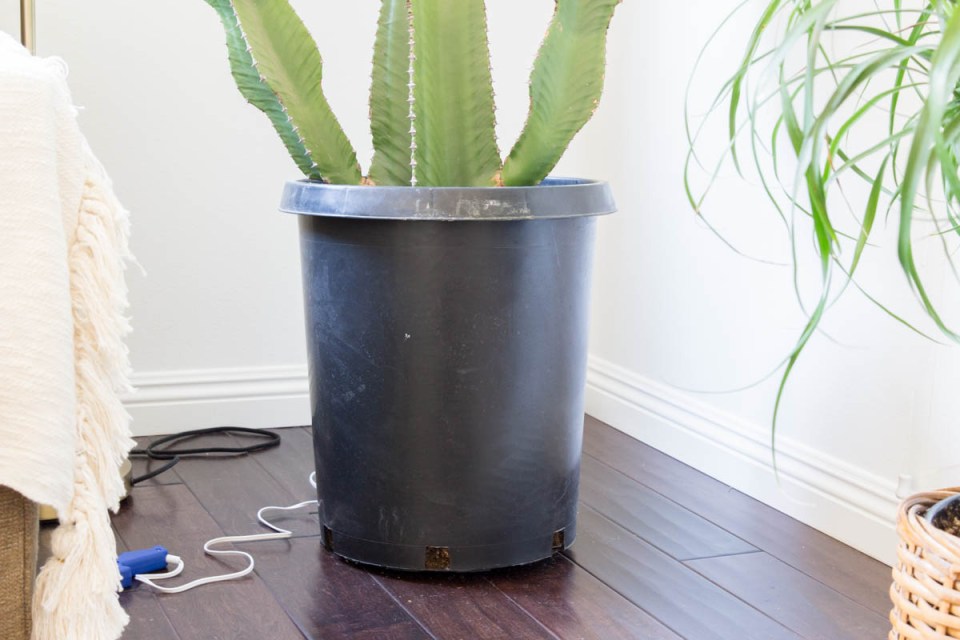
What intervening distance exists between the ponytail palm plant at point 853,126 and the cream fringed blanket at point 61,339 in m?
0.49

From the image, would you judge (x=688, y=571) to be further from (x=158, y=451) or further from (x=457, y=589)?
(x=158, y=451)

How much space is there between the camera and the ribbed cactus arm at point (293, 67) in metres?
1.28

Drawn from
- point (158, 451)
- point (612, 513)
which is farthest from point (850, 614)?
point (158, 451)

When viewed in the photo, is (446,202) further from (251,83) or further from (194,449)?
(194,449)

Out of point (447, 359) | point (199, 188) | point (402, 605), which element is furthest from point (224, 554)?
point (199, 188)

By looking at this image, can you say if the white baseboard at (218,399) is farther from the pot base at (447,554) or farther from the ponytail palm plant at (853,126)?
the ponytail palm plant at (853,126)

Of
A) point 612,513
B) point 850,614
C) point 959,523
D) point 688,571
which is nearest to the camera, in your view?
point 959,523

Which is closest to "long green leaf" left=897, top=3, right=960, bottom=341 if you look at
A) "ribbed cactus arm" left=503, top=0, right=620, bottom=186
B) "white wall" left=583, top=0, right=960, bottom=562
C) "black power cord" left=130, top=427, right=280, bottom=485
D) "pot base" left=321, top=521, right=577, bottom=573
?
"white wall" left=583, top=0, right=960, bottom=562

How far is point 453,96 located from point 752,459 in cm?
75

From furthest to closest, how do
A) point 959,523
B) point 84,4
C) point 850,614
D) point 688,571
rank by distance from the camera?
1. point 84,4
2. point 688,571
3. point 850,614
4. point 959,523

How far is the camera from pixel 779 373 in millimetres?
1599

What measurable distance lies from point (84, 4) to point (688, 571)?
1.27 m

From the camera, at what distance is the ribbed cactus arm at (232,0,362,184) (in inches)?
50.4

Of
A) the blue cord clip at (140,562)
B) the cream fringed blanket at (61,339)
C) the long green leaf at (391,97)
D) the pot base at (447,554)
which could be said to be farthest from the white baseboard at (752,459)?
the cream fringed blanket at (61,339)
